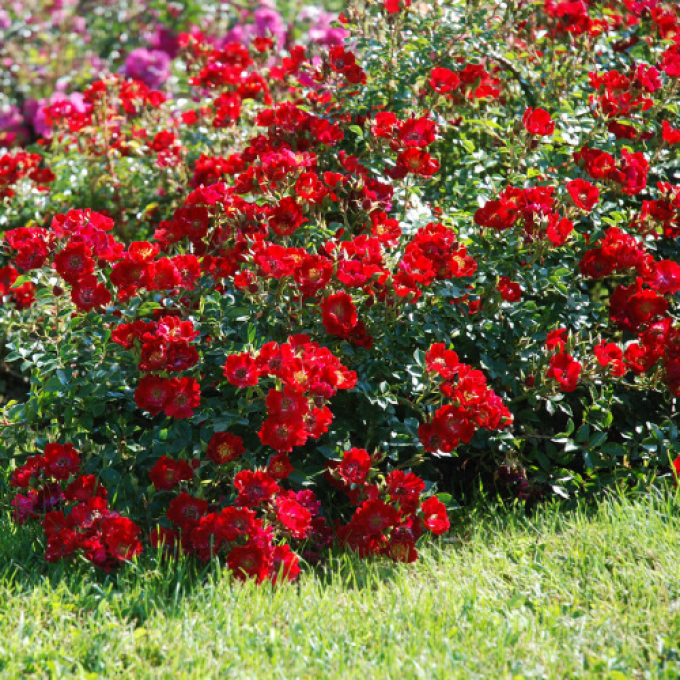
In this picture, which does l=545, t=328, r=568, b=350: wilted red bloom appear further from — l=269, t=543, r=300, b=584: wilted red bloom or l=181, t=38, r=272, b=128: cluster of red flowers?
l=181, t=38, r=272, b=128: cluster of red flowers

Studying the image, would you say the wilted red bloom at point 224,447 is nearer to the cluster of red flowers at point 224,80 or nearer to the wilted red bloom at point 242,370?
the wilted red bloom at point 242,370

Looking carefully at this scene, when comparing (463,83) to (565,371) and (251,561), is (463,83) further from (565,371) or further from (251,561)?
(251,561)

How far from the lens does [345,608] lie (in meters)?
2.34

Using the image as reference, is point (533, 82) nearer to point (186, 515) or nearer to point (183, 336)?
point (183, 336)

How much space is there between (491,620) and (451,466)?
36.9 inches

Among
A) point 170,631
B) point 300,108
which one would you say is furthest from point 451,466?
point 300,108

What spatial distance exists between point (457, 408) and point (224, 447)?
2.26ft

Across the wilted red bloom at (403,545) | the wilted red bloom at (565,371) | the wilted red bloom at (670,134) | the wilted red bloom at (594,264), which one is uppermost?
the wilted red bloom at (670,134)

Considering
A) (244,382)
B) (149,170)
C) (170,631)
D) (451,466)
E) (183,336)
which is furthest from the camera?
(149,170)

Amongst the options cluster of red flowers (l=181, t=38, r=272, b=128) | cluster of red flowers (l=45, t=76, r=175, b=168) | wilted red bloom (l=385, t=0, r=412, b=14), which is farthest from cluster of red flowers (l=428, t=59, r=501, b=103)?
cluster of red flowers (l=45, t=76, r=175, b=168)

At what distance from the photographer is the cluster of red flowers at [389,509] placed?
253cm

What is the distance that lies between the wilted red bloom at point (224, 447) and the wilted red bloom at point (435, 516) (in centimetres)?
57

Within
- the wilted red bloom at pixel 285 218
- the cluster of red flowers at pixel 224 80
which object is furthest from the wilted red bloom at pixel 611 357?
the cluster of red flowers at pixel 224 80

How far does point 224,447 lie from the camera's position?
8.34ft
